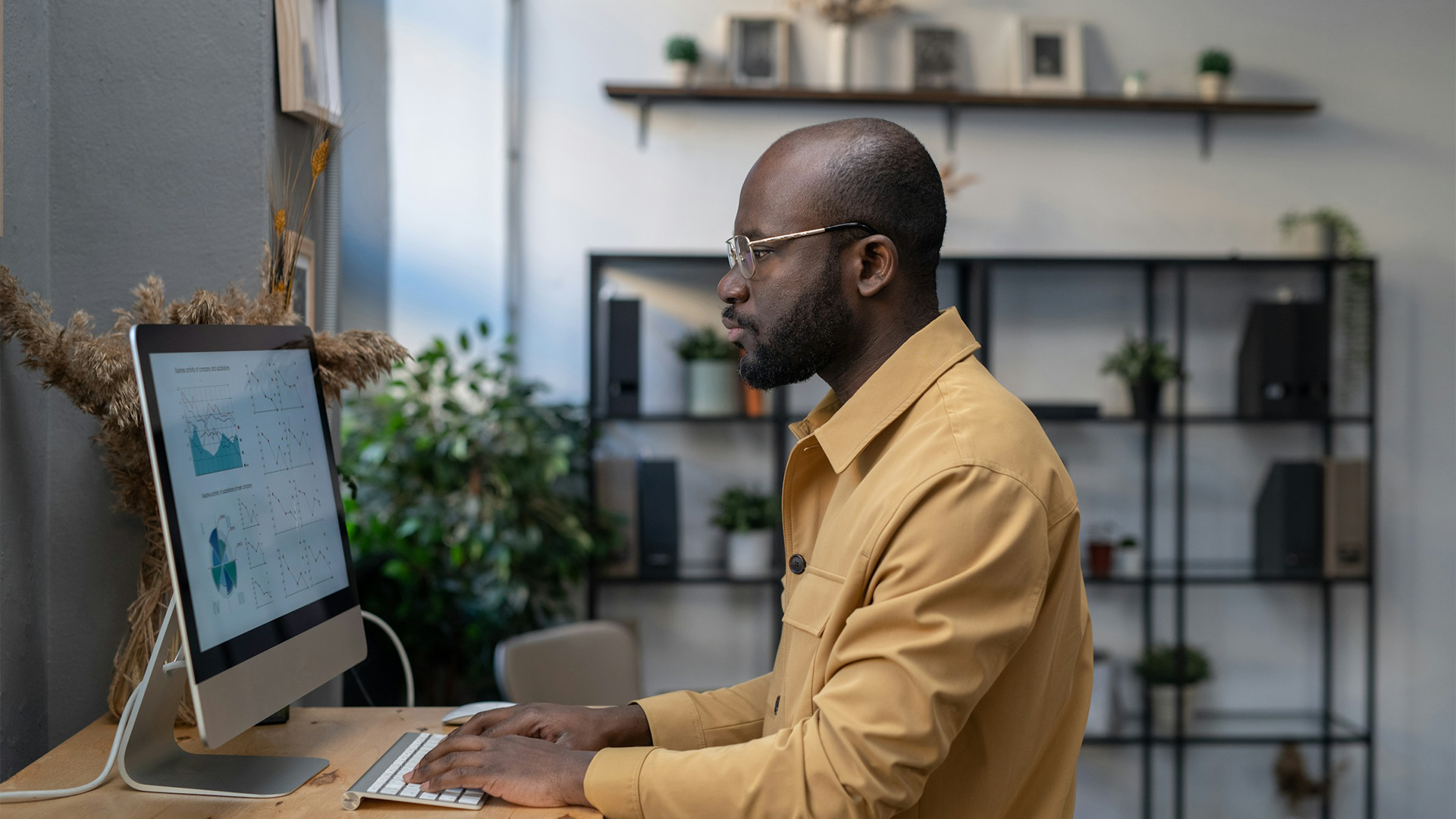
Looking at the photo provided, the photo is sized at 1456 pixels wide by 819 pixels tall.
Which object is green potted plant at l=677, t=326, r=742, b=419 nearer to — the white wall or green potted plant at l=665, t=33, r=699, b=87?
the white wall

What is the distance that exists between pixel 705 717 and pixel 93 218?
1.17 meters

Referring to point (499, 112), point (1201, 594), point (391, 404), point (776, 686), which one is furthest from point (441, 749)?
point (1201, 594)

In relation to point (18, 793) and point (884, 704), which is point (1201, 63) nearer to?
point (884, 704)

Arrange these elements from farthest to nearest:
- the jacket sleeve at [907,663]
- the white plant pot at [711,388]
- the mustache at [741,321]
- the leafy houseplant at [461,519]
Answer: the white plant pot at [711,388] → the leafy houseplant at [461,519] → the mustache at [741,321] → the jacket sleeve at [907,663]

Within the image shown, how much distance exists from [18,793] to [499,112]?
8.61 feet

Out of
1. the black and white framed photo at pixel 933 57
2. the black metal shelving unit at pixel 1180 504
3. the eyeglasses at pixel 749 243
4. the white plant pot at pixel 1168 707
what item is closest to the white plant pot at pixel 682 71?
the black metal shelving unit at pixel 1180 504

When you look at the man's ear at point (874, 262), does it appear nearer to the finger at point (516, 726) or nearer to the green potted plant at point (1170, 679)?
the finger at point (516, 726)

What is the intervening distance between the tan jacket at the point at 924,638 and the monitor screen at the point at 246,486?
1.40 ft

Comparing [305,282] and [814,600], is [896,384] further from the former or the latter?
[305,282]

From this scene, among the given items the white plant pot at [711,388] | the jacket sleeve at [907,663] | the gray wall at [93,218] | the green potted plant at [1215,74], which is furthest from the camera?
the green potted plant at [1215,74]

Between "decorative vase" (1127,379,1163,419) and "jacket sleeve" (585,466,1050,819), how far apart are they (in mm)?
2407

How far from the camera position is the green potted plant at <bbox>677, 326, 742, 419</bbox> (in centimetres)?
310

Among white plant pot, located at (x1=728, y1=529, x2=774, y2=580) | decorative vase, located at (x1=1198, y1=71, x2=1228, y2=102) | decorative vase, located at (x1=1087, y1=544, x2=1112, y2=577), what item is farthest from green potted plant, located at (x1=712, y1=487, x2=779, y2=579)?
decorative vase, located at (x1=1198, y1=71, x2=1228, y2=102)

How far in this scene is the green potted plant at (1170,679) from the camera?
3145 millimetres
